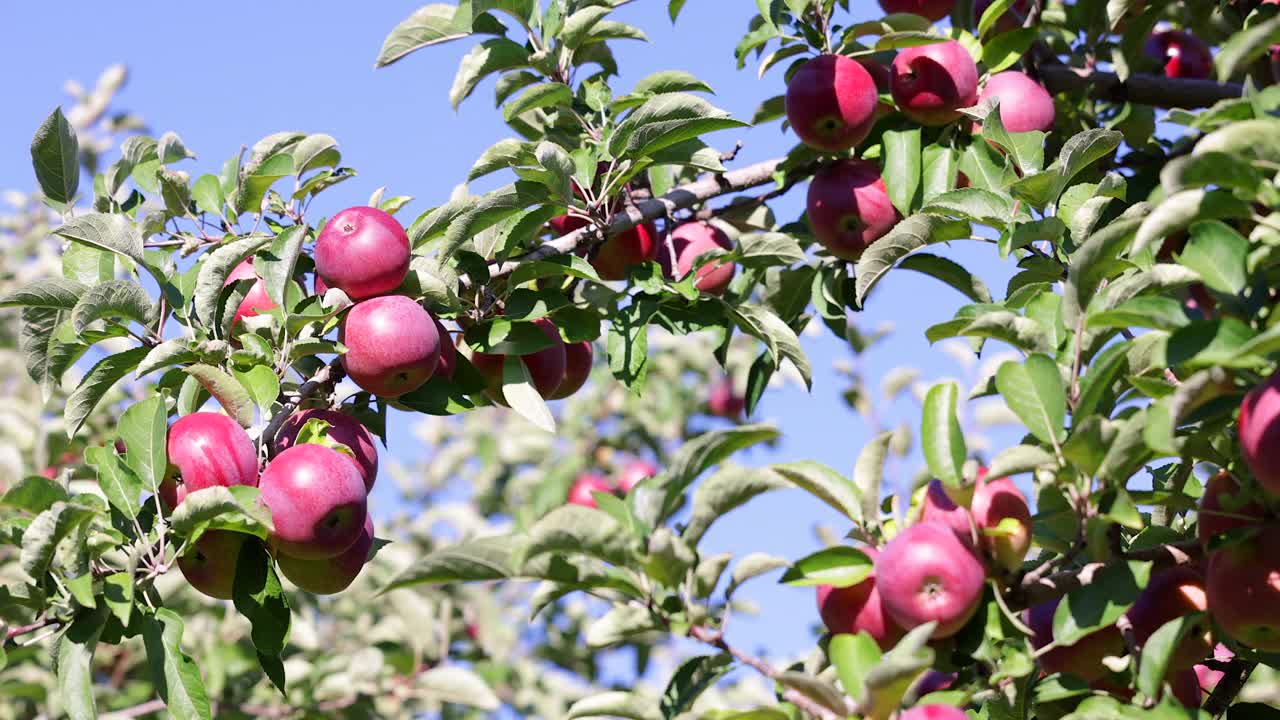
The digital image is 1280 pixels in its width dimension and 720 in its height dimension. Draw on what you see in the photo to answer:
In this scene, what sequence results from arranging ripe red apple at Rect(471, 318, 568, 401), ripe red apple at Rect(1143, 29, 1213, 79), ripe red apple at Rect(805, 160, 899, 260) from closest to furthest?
ripe red apple at Rect(471, 318, 568, 401) → ripe red apple at Rect(805, 160, 899, 260) → ripe red apple at Rect(1143, 29, 1213, 79)

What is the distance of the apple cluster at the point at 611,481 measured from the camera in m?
5.44

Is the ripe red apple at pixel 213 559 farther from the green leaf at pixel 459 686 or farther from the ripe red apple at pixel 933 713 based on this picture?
the green leaf at pixel 459 686

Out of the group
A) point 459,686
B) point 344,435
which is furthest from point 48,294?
point 459,686

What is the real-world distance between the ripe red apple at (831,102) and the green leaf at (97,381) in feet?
4.50

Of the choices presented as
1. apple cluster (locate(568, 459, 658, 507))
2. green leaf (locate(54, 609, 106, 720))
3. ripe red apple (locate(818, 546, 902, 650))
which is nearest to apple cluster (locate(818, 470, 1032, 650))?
ripe red apple (locate(818, 546, 902, 650))

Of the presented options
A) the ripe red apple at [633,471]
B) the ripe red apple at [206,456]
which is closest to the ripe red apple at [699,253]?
the ripe red apple at [206,456]

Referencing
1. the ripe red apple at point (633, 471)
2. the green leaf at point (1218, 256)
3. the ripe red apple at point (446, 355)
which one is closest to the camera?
the green leaf at point (1218, 256)

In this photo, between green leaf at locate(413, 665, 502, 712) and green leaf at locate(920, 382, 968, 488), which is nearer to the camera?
green leaf at locate(920, 382, 968, 488)

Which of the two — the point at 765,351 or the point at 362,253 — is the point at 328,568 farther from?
the point at 765,351

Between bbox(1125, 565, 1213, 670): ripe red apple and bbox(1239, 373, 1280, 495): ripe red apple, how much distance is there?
362 mm

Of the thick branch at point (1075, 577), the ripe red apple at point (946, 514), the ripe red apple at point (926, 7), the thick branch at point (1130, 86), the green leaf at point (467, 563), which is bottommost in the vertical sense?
the thick branch at point (1075, 577)

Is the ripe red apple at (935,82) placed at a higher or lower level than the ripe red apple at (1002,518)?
higher

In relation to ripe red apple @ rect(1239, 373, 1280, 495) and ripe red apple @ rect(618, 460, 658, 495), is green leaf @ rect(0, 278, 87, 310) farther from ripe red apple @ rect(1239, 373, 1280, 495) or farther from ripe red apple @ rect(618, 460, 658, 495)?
ripe red apple @ rect(618, 460, 658, 495)

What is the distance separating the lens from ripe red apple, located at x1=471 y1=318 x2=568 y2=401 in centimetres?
245
